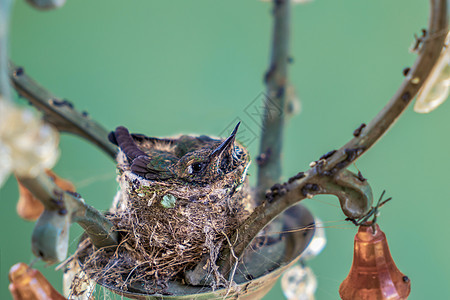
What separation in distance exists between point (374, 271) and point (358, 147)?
22 cm

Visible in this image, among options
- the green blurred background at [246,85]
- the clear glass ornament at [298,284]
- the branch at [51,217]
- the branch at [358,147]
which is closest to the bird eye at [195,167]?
the branch at [358,147]

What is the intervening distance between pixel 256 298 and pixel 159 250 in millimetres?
230

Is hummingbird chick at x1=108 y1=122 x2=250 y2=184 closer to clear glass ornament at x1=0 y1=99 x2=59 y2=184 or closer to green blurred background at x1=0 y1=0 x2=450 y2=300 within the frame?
clear glass ornament at x1=0 y1=99 x2=59 y2=184

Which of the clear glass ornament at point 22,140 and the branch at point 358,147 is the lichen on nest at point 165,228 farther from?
the clear glass ornament at point 22,140

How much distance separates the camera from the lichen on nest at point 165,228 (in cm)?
90

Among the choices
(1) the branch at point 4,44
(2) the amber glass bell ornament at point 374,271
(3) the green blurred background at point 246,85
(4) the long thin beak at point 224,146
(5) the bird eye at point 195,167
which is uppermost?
(3) the green blurred background at point 246,85

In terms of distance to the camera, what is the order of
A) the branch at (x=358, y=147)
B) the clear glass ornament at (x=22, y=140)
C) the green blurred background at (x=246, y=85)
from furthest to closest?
the green blurred background at (x=246, y=85) < the branch at (x=358, y=147) < the clear glass ornament at (x=22, y=140)

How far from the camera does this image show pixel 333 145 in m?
2.08

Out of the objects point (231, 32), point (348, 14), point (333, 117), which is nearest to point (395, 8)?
point (348, 14)

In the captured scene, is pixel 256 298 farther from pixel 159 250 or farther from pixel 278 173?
pixel 278 173

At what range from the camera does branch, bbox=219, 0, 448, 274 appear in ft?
1.94

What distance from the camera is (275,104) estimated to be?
3.94 ft

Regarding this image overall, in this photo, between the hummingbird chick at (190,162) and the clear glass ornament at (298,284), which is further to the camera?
the clear glass ornament at (298,284)

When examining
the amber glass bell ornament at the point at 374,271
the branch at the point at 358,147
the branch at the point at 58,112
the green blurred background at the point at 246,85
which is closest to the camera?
the branch at the point at 358,147
